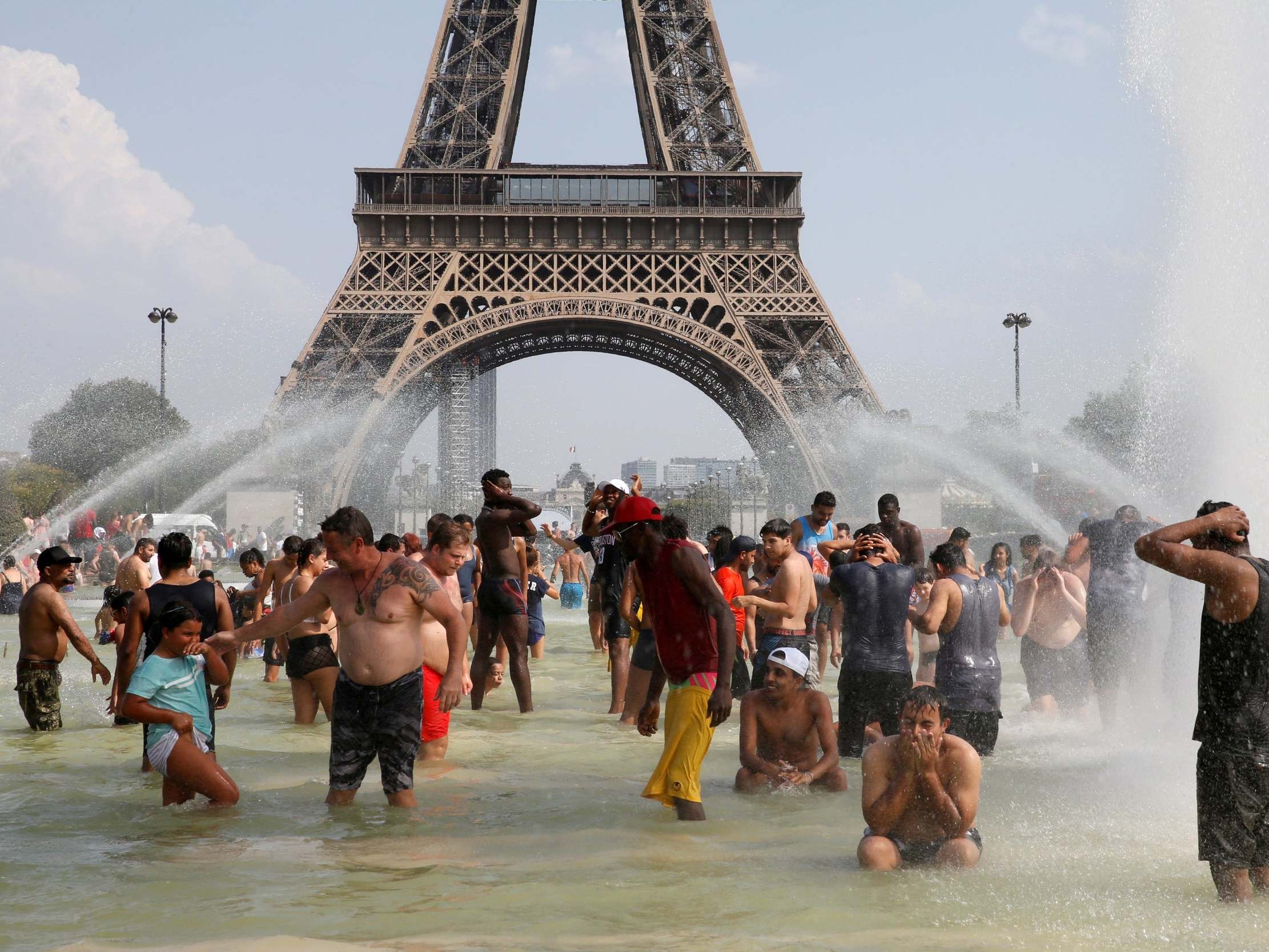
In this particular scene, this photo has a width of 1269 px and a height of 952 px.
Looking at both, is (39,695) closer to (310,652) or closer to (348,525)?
(310,652)

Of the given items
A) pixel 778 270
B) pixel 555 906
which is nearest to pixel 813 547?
pixel 555 906

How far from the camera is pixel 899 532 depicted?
1209 centimetres

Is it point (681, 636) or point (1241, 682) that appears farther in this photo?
point (681, 636)

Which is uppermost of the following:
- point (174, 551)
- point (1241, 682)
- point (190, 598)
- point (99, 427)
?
point (99, 427)

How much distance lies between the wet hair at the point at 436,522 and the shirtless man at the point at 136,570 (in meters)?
5.59

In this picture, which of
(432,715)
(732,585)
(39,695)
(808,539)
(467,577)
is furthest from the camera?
(467,577)

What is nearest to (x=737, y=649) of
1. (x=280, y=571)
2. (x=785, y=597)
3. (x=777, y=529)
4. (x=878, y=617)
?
(x=785, y=597)

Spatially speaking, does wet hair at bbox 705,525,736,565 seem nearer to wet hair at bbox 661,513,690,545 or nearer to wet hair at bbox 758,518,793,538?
wet hair at bbox 758,518,793,538

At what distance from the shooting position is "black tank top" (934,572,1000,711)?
31.0 ft

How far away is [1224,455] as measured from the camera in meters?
9.98

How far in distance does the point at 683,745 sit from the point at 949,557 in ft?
9.80

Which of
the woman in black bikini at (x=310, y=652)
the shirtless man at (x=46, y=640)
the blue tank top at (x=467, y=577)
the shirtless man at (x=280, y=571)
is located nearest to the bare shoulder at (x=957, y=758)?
the woman in black bikini at (x=310, y=652)

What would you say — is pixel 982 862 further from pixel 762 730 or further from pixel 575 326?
pixel 575 326

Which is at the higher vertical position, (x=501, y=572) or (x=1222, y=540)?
(x=1222, y=540)
